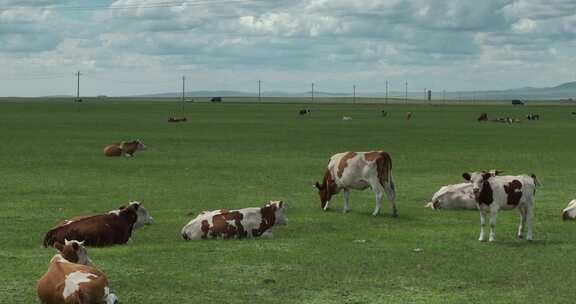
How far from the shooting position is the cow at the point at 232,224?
17531mm

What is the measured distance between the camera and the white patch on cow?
1105 cm

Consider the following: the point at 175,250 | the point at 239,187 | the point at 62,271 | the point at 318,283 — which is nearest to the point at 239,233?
the point at 175,250

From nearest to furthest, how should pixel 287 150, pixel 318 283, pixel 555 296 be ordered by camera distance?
pixel 555 296 → pixel 318 283 → pixel 287 150

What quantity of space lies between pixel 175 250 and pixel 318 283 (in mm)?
3683

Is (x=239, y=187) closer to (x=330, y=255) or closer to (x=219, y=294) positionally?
(x=330, y=255)

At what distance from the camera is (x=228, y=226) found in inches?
696

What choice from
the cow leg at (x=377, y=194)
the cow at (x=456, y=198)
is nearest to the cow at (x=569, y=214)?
the cow at (x=456, y=198)

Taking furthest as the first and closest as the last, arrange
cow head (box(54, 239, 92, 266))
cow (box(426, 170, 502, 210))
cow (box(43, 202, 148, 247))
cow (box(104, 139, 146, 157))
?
cow (box(104, 139, 146, 157))
cow (box(426, 170, 502, 210))
cow (box(43, 202, 148, 247))
cow head (box(54, 239, 92, 266))

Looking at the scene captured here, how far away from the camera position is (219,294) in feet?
42.2

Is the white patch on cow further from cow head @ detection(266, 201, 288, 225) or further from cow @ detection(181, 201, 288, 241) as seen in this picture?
cow head @ detection(266, 201, 288, 225)

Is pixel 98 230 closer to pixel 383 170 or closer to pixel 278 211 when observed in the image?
pixel 278 211

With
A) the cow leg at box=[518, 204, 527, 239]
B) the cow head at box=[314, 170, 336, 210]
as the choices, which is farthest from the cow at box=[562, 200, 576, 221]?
the cow head at box=[314, 170, 336, 210]

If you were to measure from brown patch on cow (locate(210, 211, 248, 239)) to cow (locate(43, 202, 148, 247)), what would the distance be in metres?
1.69

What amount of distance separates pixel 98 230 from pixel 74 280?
18.4 ft
